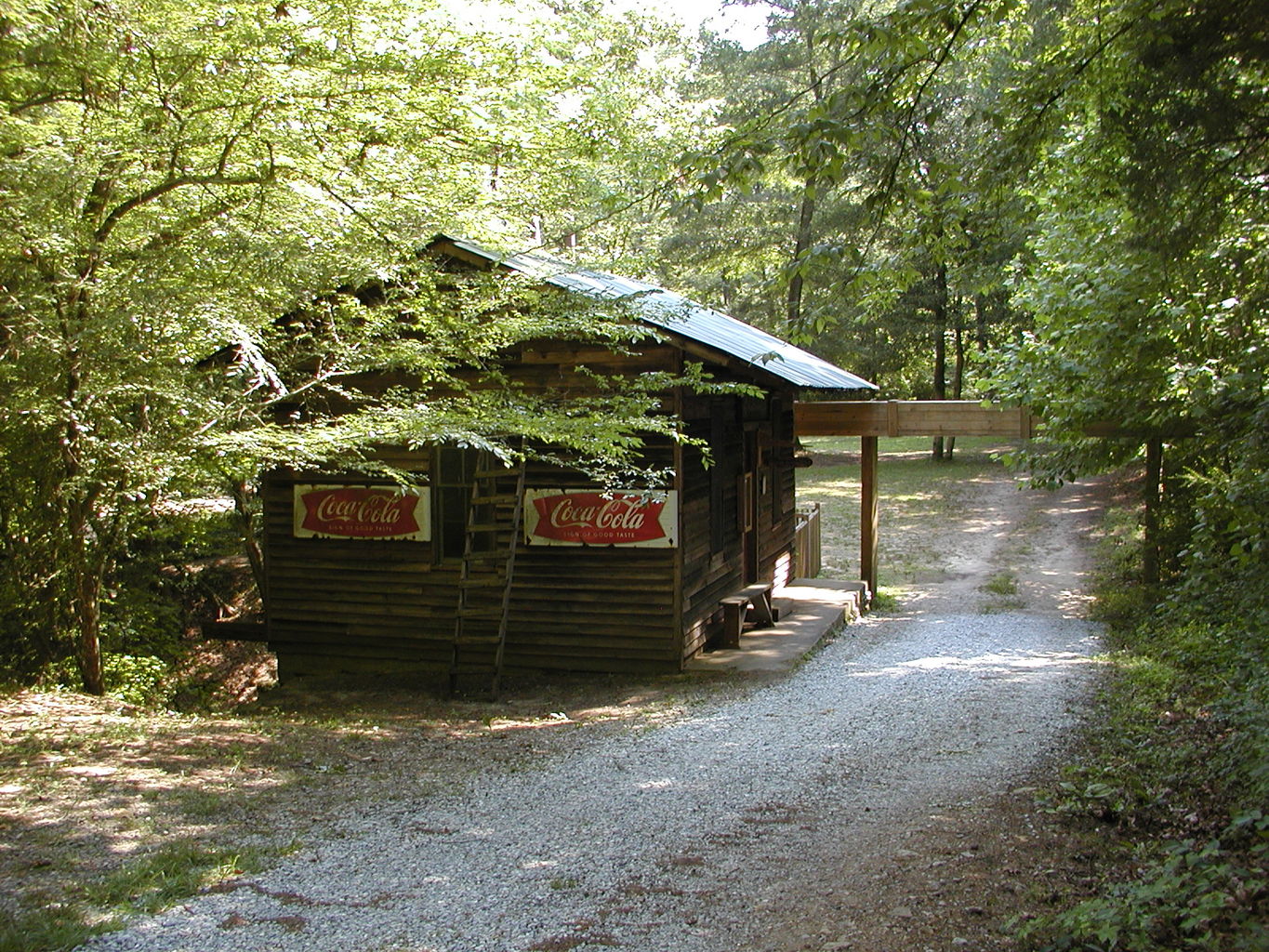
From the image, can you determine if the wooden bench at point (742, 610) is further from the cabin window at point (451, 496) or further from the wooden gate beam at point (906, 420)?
the cabin window at point (451, 496)

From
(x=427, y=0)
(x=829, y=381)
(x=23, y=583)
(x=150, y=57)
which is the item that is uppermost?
(x=427, y=0)

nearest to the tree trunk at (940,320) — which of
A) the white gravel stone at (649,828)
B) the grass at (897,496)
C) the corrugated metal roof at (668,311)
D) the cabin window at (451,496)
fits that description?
the grass at (897,496)

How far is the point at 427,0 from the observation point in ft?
27.0

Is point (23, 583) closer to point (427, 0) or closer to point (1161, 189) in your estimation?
point (427, 0)

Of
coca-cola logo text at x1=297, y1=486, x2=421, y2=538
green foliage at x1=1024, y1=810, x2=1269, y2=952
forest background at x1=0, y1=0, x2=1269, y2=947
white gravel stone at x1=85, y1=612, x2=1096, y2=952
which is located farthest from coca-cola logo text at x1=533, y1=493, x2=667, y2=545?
green foliage at x1=1024, y1=810, x2=1269, y2=952

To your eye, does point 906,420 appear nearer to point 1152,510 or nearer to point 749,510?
point 749,510

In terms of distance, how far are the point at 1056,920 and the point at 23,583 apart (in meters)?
9.95

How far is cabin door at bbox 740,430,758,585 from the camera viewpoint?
13.7 metres


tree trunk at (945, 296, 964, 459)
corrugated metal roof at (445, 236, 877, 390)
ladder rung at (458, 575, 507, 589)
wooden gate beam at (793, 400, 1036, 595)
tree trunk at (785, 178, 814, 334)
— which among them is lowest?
ladder rung at (458, 575, 507, 589)

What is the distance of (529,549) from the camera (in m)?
11.2

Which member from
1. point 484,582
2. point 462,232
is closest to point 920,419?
point 484,582

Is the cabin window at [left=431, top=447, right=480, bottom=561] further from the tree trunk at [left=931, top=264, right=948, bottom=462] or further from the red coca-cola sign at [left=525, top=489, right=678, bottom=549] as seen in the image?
the tree trunk at [left=931, top=264, right=948, bottom=462]

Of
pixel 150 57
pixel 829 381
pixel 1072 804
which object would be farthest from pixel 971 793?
pixel 829 381

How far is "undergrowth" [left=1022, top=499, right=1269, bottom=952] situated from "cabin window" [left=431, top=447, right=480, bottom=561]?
22.5 feet
